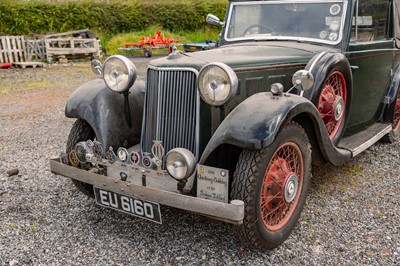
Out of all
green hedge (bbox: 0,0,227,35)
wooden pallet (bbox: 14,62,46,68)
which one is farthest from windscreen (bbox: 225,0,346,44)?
green hedge (bbox: 0,0,227,35)

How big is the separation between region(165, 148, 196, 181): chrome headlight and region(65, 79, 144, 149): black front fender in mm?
764

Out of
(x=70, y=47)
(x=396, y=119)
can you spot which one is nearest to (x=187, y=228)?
(x=396, y=119)

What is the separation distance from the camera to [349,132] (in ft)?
13.4

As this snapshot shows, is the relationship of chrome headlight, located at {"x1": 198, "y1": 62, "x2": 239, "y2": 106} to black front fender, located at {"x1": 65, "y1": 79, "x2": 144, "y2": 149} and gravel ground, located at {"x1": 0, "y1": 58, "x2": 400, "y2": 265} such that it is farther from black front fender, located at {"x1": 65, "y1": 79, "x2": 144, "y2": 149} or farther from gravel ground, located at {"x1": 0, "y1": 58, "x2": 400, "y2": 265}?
gravel ground, located at {"x1": 0, "y1": 58, "x2": 400, "y2": 265}

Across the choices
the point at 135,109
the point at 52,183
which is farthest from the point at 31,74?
the point at 135,109

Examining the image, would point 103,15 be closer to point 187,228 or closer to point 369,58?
point 369,58

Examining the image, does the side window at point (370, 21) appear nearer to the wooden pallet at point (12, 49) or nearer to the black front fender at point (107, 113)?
the black front fender at point (107, 113)

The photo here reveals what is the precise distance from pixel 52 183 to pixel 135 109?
134cm

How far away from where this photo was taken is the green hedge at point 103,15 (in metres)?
16.4

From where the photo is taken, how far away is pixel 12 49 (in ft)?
44.7

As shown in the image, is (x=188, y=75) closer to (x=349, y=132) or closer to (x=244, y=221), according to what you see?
(x=244, y=221)

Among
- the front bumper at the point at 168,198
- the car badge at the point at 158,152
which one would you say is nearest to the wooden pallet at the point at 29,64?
the front bumper at the point at 168,198

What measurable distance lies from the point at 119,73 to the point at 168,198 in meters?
1.14

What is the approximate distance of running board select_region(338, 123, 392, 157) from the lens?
3628mm
